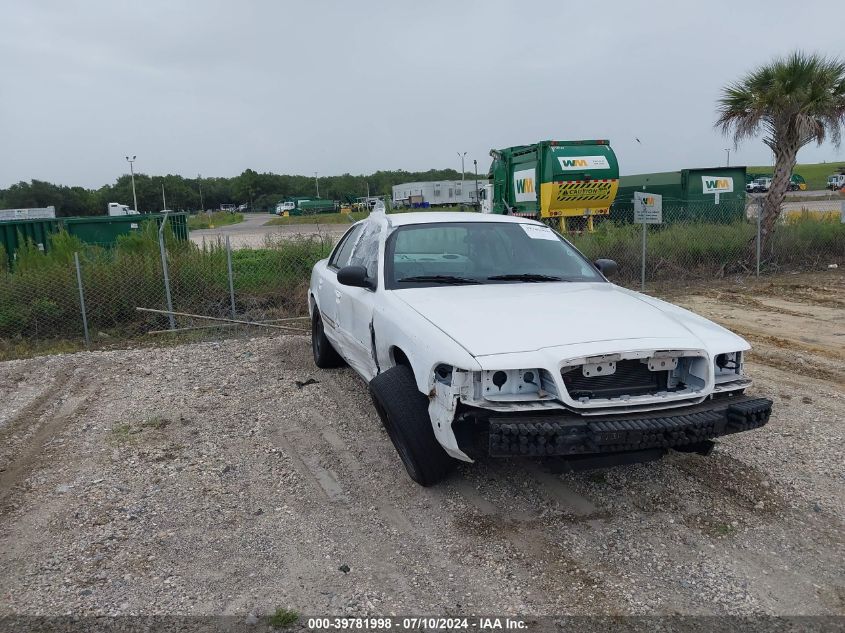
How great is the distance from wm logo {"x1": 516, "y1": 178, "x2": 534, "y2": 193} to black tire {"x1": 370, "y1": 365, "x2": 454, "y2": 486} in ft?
45.3

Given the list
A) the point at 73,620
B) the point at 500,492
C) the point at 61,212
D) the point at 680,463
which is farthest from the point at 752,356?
the point at 61,212

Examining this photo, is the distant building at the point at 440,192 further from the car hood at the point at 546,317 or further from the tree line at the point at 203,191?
the car hood at the point at 546,317

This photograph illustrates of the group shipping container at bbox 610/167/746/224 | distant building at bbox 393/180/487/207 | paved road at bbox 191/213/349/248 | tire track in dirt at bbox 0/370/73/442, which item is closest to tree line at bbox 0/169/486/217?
distant building at bbox 393/180/487/207

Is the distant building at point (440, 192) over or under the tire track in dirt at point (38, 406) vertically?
over

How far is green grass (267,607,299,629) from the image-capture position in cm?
291

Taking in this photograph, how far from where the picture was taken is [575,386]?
352cm

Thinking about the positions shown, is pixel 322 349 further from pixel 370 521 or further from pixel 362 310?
pixel 370 521

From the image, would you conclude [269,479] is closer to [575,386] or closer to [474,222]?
[575,386]

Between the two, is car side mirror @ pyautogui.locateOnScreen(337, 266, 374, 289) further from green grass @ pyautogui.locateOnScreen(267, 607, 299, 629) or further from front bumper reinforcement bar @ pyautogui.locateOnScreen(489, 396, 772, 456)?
green grass @ pyautogui.locateOnScreen(267, 607, 299, 629)

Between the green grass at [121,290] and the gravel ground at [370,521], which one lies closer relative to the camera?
the gravel ground at [370,521]

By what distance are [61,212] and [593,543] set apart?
81.9 meters

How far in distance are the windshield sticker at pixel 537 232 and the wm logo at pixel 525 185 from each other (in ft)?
39.2

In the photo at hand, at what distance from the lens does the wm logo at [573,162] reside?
1597 centimetres

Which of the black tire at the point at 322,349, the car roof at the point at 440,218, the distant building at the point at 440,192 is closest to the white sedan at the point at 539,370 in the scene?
the car roof at the point at 440,218
